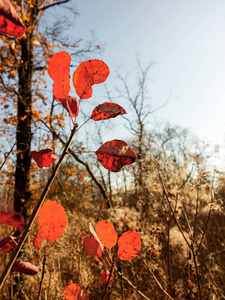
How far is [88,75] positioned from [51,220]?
0.94 ft

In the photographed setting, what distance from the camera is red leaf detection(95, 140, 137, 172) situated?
33 cm

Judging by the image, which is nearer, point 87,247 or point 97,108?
point 97,108

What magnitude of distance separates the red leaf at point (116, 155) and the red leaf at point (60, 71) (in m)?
0.13

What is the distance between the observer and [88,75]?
365 mm

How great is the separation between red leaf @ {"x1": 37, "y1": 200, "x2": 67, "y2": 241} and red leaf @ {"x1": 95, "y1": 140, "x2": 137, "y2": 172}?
13cm

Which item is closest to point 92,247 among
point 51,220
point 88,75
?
point 51,220

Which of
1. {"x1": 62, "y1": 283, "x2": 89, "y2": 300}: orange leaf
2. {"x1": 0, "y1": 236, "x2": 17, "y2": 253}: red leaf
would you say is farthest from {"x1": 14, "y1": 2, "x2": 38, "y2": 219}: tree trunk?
{"x1": 0, "y1": 236, "x2": 17, "y2": 253}: red leaf

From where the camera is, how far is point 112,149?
1.11 ft

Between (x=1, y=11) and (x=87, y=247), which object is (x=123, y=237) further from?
(x=1, y=11)

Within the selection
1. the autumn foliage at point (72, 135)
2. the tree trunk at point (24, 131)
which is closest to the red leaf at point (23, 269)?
the autumn foliage at point (72, 135)

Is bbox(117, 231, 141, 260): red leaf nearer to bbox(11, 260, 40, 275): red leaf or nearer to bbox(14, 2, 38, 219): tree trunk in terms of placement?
bbox(11, 260, 40, 275): red leaf

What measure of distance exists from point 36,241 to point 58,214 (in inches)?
6.3

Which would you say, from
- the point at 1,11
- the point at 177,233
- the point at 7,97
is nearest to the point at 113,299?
the point at 177,233

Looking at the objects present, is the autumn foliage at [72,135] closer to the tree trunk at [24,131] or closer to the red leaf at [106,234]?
the red leaf at [106,234]
